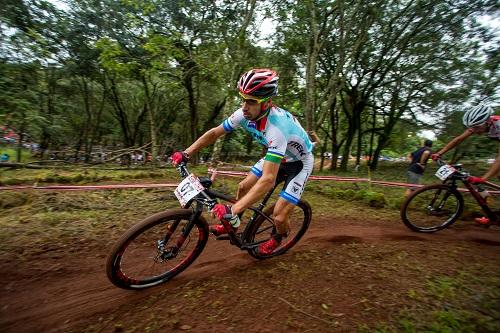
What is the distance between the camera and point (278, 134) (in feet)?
10.8

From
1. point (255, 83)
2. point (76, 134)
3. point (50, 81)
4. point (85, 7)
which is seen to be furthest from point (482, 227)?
point (76, 134)

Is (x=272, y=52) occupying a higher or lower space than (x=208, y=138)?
higher

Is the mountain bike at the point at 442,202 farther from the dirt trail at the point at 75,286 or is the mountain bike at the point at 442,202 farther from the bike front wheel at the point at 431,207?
the dirt trail at the point at 75,286

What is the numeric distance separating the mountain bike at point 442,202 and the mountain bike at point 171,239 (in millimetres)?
3668

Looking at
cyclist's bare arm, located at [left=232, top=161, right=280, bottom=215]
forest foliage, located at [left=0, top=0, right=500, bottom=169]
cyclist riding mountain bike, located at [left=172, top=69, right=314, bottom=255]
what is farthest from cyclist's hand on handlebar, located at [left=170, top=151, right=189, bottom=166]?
forest foliage, located at [left=0, top=0, right=500, bottom=169]

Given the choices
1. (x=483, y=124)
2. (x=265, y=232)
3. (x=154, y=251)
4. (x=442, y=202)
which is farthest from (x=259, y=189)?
(x=483, y=124)

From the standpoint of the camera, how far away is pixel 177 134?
1480 inches

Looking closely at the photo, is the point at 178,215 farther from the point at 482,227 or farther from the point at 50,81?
the point at 50,81

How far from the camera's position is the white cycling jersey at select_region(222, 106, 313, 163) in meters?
3.23

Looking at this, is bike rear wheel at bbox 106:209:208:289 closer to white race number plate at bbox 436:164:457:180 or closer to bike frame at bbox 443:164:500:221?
white race number plate at bbox 436:164:457:180

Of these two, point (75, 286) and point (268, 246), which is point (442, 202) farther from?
point (75, 286)

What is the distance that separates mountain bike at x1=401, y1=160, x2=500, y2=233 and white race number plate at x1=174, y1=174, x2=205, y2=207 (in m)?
4.63

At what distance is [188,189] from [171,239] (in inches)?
29.0

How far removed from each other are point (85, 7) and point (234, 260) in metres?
19.6
